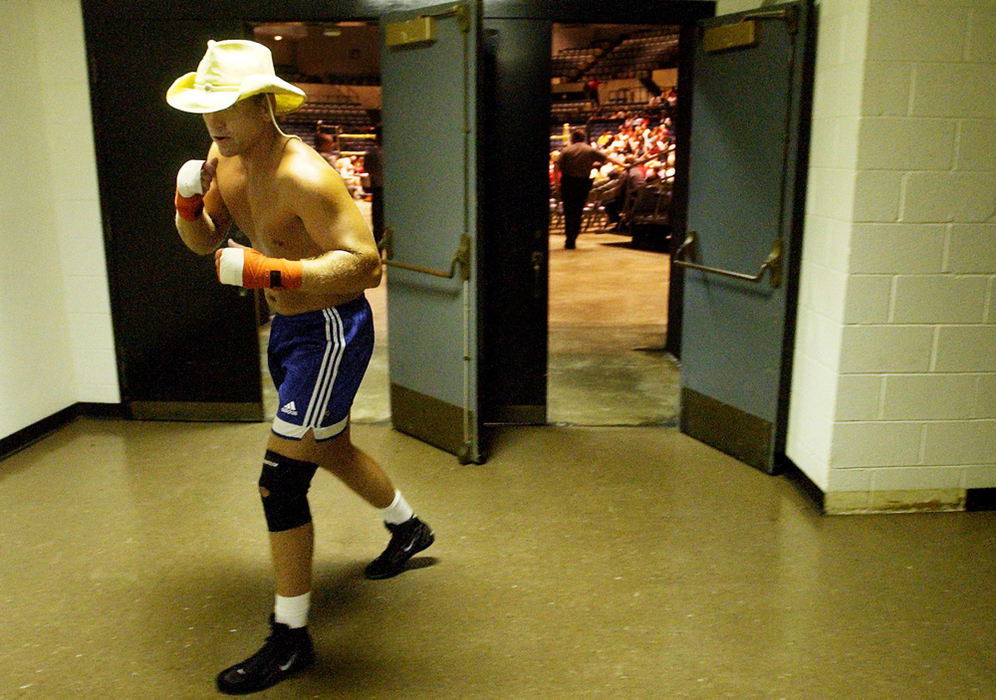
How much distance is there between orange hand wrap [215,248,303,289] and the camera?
2148 millimetres

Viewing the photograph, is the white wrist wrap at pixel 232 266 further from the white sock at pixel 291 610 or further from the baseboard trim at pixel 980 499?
the baseboard trim at pixel 980 499

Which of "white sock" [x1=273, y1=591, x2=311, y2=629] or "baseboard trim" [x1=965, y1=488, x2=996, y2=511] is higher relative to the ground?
"white sock" [x1=273, y1=591, x2=311, y2=629]

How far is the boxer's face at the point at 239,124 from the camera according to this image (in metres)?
2.28

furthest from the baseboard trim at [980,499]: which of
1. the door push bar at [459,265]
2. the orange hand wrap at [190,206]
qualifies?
the orange hand wrap at [190,206]

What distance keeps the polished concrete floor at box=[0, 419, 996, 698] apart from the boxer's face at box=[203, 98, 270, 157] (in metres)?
1.39

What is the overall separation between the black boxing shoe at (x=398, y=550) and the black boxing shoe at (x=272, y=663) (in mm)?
524

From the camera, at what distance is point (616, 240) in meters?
13.1

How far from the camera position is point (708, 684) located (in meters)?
2.34

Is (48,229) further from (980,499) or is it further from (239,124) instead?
(980,499)

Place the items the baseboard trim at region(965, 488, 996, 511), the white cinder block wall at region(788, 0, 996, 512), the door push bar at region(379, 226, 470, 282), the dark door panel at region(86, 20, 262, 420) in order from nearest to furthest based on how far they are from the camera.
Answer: the white cinder block wall at region(788, 0, 996, 512) < the baseboard trim at region(965, 488, 996, 511) < the door push bar at region(379, 226, 470, 282) < the dark door panel at region(86, 20, 262, 420)

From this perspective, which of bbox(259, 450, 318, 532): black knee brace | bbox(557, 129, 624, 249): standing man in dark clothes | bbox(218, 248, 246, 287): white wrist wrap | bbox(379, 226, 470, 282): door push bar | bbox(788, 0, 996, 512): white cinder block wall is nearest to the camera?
bbox(218, 248, 246, 287): white wrist wrap

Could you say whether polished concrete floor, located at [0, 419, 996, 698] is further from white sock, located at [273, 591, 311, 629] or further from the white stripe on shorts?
the white stripe on shorts

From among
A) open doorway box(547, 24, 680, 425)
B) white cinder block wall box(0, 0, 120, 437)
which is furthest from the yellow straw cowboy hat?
open doorway box(547, 24, 680, 425)

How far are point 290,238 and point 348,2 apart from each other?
2.14 meters
